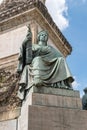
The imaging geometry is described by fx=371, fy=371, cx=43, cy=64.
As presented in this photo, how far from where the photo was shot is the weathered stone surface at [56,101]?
6.39m

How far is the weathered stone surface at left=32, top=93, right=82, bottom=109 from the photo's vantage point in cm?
639

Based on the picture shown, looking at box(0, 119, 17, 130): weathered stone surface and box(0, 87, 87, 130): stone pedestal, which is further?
box(0, 119, 17, 130): weathered stone surface

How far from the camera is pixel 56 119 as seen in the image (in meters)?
6.20

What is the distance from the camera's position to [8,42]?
40.4ft

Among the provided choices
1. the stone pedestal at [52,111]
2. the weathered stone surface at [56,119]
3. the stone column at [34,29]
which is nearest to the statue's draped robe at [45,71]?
the stone pedestal at [52,111]

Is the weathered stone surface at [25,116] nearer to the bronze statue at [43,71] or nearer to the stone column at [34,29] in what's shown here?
the bronze statue at [43,71]

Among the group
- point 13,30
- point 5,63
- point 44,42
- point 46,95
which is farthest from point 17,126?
point 13,30

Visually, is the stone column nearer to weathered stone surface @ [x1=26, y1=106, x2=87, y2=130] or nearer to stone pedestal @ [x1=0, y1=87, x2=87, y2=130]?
stone pedestal @ [x1=0, y1=87, x2=87, y2=130]

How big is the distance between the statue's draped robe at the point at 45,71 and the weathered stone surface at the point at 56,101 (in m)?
0.24

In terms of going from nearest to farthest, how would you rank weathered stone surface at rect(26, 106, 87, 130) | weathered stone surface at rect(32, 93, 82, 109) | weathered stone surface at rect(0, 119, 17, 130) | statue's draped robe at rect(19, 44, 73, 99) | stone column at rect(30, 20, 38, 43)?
weathered stone surface at rect(26, 106, 87, 130) → weathered stone surface at rect(32, 93, 82, 109) → statue's draped robe at rect(19, 44, 73, 99) → weathered stone surface at rect(0, 119, 17, 130) → stone column at rect(30, 20, 38, 43)

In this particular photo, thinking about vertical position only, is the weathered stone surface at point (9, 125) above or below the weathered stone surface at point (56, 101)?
below

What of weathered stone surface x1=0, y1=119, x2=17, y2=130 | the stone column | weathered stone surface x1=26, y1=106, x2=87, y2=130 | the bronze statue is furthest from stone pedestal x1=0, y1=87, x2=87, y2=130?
the stone column

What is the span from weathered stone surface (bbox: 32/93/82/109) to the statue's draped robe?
0.78 ft

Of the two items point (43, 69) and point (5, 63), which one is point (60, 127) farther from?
point (5, 63)
